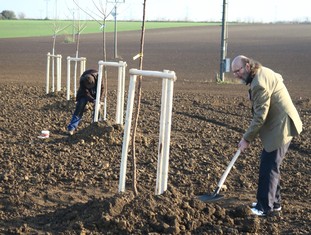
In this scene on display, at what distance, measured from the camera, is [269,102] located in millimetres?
6168

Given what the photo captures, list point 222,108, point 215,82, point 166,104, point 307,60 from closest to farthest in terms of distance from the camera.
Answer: point 166,104, point 222,108, point 215,82, point 307,60

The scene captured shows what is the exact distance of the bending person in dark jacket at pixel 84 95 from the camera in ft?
36.7

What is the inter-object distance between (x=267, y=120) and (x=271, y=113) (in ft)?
0.29

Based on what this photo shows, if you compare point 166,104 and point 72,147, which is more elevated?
point 166,104

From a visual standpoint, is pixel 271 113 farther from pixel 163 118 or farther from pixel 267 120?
pixel 163 118

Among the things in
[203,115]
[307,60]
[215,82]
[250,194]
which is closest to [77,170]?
[250,194]

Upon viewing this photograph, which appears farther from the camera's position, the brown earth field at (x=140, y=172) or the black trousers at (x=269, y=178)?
the black trousers at (x=269, y=178)

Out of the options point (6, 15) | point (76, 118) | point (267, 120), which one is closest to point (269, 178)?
point (267, 120)

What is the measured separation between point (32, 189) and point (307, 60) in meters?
31.9

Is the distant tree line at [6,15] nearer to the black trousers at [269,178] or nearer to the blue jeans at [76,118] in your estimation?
the blue jeans at [76,118]

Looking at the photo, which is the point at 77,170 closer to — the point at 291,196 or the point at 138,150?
the point at 138,150

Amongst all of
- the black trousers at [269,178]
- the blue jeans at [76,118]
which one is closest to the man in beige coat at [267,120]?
the black trousers at [269,178]

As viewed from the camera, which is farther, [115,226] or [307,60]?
→ [307,60]

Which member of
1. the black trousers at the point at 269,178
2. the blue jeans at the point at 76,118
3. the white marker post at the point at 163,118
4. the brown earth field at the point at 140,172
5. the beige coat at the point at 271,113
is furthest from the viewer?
the blue jeans at the point at 76,118
